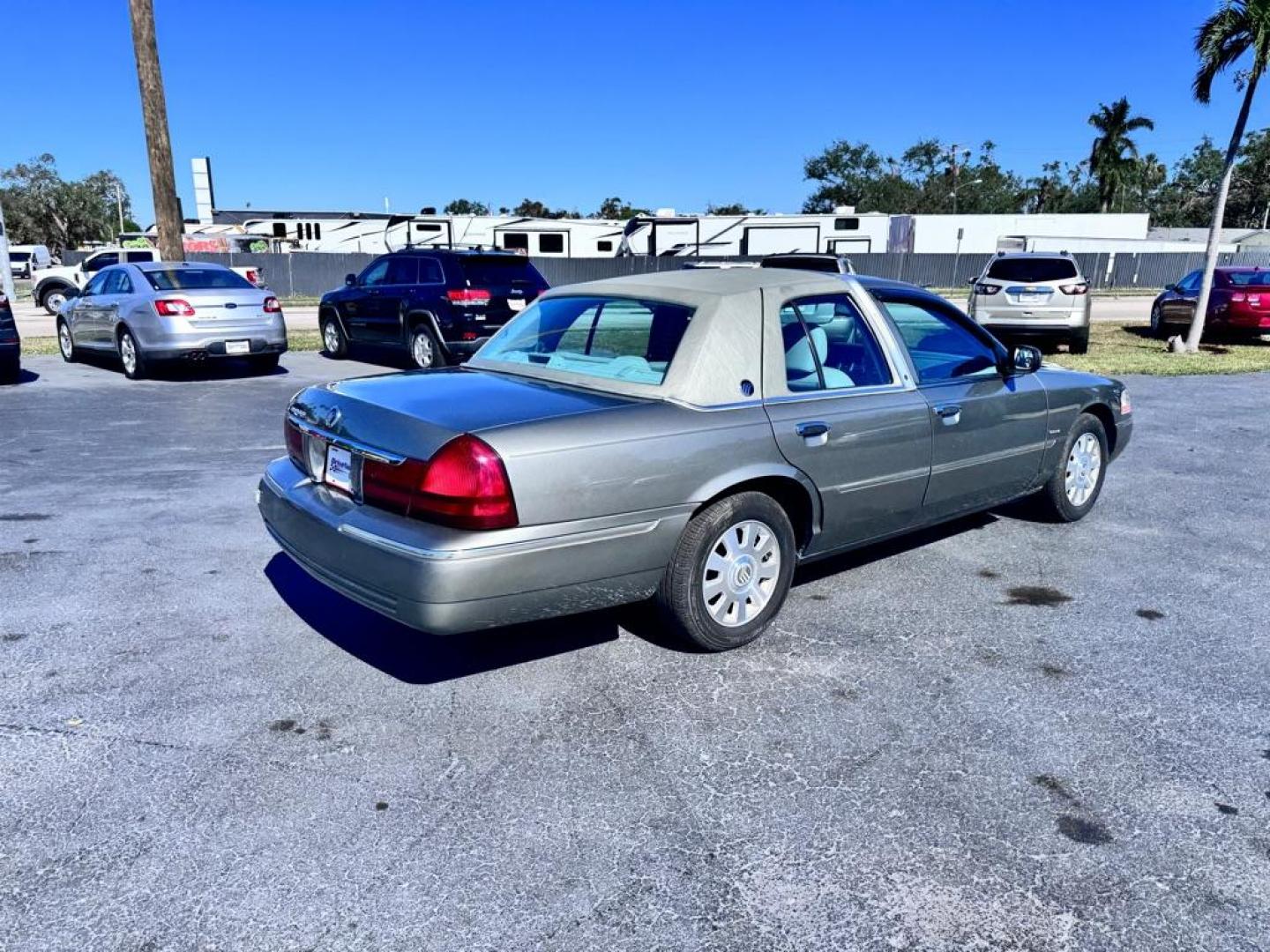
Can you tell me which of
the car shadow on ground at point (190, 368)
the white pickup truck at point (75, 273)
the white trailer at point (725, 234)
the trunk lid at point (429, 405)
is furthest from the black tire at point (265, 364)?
the white trailer at point (725, 234)

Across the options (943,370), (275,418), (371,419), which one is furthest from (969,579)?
(275,418)

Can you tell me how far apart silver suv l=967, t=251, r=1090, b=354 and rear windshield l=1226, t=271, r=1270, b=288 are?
4.27 metres

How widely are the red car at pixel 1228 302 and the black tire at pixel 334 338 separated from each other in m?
14.7

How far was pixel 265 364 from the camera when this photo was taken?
13.3 metres

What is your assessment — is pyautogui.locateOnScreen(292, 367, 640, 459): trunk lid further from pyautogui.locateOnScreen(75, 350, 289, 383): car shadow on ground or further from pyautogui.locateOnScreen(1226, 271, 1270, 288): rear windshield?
pyautogui.locateOnScreen(1226, 271, 1270, 288): rear windshield

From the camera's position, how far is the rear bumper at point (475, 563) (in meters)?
3.07

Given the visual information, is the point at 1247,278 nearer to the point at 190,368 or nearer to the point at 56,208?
the point at 190,368

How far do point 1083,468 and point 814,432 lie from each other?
8.96 ft

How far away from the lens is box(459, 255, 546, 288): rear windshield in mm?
12266

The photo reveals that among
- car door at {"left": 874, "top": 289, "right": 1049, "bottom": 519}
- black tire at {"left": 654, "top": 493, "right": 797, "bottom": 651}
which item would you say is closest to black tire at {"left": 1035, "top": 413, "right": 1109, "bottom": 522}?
car door at {"left": 874, "top": 289, "right": 1049, "bottom": 519}

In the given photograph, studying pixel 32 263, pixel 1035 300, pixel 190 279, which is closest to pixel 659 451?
pixel 190 279

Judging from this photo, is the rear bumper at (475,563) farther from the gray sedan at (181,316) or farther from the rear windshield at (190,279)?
the rear windshield at (190,279)

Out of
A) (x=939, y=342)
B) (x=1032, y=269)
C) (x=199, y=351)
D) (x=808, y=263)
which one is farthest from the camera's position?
(x=808, y=263)

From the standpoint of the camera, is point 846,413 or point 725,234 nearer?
point 846,413
